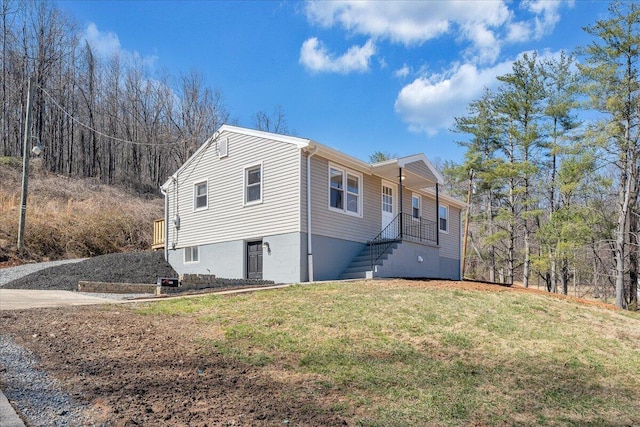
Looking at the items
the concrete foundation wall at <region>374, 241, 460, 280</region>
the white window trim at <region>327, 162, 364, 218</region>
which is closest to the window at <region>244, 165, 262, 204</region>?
the white window trim at <region>327, 162, 364, 218</region>

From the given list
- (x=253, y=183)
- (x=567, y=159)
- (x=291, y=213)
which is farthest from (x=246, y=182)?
(x=567, y=159)

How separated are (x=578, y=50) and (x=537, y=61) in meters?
5.53

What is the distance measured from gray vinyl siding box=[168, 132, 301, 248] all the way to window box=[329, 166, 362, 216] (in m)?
1.40

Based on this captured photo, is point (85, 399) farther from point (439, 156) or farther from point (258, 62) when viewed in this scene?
point (439, 156)

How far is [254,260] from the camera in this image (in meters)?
14.0

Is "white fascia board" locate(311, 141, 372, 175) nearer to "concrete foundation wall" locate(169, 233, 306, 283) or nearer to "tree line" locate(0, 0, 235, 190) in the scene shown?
"concrete foundation wall" locate(169, 233, 306, 283)

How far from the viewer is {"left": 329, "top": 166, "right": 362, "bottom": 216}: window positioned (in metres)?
13.9

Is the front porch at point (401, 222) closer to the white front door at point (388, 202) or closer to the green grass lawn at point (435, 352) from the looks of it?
the white front door at point (388, 202)

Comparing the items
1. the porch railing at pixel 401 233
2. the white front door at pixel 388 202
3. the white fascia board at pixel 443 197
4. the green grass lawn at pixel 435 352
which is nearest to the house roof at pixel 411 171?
the white front door at pixel 388 202

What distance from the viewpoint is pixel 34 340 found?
16.5ft

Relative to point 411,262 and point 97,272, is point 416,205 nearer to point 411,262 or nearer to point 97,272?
point 411,262

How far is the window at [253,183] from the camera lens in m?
14.1

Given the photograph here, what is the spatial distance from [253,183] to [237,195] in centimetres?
74

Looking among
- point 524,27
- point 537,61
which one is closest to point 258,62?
point 524,27
